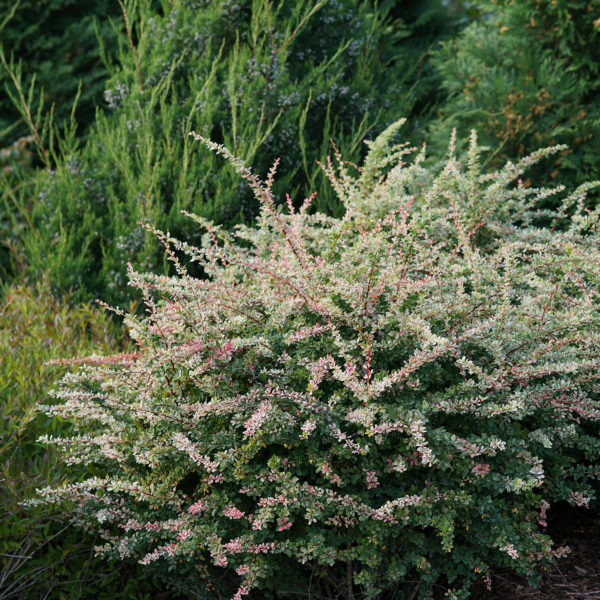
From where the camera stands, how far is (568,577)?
7.89 ft

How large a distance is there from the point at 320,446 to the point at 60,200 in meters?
2.98

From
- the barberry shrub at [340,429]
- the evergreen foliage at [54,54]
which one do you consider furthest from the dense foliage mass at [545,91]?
the evergreen foliage at [54,54]

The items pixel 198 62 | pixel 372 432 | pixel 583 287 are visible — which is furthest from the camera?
pixel 198 62

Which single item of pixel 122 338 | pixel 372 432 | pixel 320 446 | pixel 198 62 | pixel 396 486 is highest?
pixel 198 62

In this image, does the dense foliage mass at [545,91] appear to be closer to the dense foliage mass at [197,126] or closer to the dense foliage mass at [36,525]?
the dense foliage mass at [197,126]

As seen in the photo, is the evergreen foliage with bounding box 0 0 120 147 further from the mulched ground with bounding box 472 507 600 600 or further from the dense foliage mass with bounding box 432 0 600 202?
the mulched ground with bounding box 472 507 600 600

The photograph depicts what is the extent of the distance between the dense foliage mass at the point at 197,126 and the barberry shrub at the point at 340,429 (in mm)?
1680

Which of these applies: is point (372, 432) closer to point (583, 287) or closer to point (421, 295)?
point (421, 295)

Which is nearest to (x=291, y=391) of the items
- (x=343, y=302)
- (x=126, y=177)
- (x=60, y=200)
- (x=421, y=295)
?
(x=343, y=302)

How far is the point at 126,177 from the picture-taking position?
406cm

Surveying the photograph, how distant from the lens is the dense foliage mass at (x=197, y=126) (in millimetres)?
4000

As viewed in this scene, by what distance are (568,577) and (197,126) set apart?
3335 millimetres

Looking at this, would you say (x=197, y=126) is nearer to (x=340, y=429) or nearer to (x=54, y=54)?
(x=340, y=429)

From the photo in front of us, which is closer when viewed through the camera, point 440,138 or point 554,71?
point 554,71
